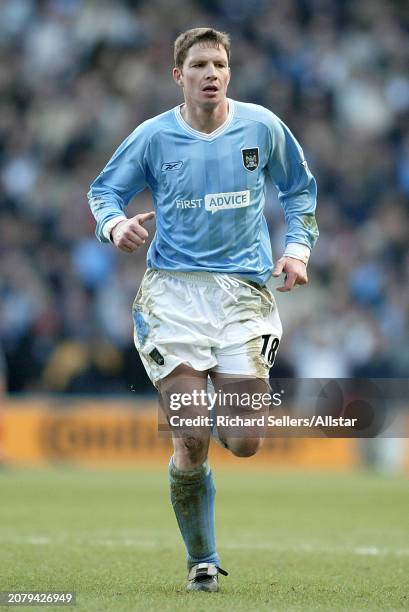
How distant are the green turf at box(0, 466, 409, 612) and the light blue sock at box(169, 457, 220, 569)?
0.21m

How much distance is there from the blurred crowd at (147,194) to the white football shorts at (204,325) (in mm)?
9390

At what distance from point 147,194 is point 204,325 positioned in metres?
12.2

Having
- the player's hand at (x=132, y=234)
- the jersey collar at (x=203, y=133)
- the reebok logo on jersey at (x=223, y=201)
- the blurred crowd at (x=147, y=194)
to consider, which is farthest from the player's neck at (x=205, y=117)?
the blurred crowd at (x=147, y=194)

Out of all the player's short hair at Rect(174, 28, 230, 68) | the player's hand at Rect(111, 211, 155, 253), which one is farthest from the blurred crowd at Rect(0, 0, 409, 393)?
the player's hand at Rect(111, 211, 155, 253)

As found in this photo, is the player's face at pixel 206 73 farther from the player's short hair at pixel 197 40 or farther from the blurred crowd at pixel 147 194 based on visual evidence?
the blurred crowd at pixel 147 194

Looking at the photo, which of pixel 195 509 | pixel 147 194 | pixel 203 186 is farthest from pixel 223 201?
pixel 147 194

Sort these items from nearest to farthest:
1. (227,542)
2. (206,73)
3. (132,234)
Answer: (132,234) < (206,73) < (227,542)

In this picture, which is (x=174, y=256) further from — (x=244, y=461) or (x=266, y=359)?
(x=244, y=461)

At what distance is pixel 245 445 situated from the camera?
217 inches

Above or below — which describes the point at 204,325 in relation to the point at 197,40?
below

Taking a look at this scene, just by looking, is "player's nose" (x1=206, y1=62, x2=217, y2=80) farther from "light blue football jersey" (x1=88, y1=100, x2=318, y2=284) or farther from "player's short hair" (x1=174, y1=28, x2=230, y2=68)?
"light blue football jersey" (x1=88, y1=100, x2=318, y2=284)

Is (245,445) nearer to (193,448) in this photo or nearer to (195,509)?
(193,448)

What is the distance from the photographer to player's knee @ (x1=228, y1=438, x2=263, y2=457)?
5.50m

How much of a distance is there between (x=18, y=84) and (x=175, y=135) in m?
14.0
